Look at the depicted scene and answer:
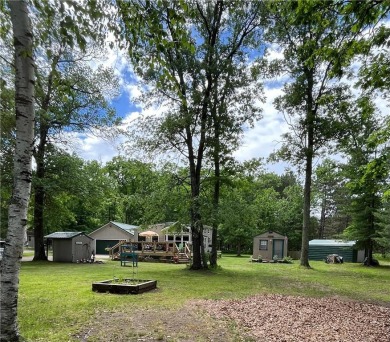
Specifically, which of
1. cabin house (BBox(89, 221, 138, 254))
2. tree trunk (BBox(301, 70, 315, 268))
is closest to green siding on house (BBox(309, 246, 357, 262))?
tree trunk (BBox(301, 70, 315, 268))

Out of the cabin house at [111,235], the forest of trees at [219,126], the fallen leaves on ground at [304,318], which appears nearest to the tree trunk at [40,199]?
the forest of trees at [219,126]

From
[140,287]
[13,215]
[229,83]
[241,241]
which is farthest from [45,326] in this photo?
[241,241]

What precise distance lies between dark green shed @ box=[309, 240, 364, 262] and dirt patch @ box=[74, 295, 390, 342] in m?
22.8

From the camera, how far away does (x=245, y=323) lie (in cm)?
555

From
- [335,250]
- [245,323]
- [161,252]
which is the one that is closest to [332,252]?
[335,250]

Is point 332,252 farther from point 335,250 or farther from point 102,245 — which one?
point 102,245

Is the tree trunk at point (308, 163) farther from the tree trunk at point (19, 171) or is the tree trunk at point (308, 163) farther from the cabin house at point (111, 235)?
the tree trunk at point (19, 171)

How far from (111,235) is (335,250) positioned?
19991mm

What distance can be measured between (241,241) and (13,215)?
35.0 metres

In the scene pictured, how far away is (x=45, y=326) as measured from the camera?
194 inches

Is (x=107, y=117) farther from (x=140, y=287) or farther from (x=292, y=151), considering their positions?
(x=140, y=287)

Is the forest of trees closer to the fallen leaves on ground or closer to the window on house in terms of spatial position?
the fallen leaves on ground

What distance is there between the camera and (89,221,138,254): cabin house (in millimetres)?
29203

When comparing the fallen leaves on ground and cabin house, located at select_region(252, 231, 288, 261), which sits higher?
the fallen leaves on ground
